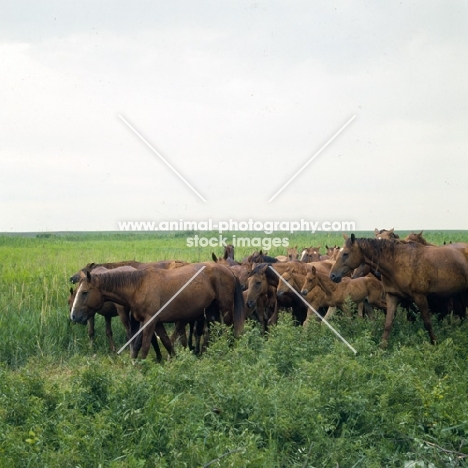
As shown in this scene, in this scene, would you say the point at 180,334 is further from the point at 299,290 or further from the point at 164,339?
the point at 299,290

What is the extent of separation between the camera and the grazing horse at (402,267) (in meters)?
13.8

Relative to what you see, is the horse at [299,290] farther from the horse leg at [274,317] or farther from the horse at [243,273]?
the horse at [243,273]

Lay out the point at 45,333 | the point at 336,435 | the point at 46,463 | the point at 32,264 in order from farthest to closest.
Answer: the point at 32,264 < the point at 45,333 < the point at 336,435 < the point at 46,463

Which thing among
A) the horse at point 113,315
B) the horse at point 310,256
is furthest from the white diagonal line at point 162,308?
the horse at point 310,256

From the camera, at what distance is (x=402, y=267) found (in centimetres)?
1381

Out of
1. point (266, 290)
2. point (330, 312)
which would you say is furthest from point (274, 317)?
point (330, 312)

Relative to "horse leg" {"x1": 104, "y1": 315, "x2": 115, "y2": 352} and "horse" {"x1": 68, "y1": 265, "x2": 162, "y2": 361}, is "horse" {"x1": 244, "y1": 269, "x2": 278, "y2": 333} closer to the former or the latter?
"horse" {"x1": 68, "y1": 265, "x2": 162, "y2": 361}

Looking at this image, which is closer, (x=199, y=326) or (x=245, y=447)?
(x=245, y=447)

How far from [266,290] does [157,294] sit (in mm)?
3312

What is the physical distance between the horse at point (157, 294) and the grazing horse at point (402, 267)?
2.18m

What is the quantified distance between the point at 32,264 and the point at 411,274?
610 inches

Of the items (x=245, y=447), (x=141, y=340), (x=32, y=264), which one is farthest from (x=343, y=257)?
(x=32, y=264)

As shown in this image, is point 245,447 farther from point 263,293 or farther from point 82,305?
point 263,293

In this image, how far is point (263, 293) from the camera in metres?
15.4
